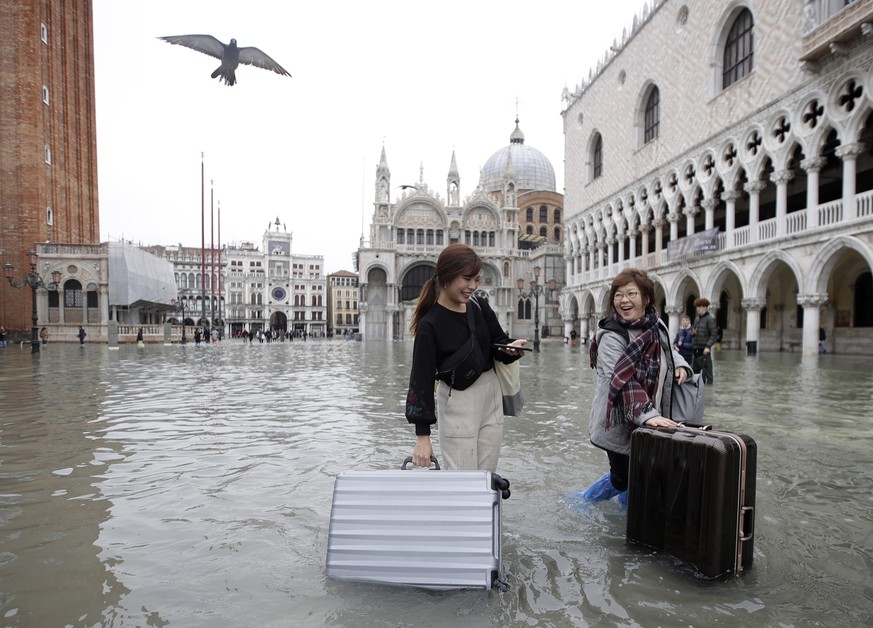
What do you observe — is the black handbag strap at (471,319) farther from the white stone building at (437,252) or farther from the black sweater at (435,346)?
the white stone building at (437,252)


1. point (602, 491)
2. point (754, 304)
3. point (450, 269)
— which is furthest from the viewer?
point (754, 304)

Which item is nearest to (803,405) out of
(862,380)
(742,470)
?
(862,380)

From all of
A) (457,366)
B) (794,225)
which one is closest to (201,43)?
(457,366)

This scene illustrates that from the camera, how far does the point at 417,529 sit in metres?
2.48

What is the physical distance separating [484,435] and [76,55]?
4636 centimetres

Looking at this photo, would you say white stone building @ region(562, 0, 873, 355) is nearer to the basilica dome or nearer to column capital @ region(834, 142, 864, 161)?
column capital @ region(834, 142, 864, 161)

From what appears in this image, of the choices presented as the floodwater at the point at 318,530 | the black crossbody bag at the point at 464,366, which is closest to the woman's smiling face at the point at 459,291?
the black crossbody bag at the point at 464,366

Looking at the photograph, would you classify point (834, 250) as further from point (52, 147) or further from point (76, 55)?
point (76, 55)

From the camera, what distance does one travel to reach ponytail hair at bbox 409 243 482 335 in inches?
112

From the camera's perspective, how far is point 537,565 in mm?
2871

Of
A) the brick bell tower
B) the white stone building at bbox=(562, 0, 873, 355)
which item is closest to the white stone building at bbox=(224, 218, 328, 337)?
the brick bell tower

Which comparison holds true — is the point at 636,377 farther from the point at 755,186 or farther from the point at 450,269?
the point at 755,186

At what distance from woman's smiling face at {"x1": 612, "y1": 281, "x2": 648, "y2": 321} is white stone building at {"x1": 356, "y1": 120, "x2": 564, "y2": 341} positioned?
159 feet

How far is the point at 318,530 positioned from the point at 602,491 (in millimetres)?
1861
